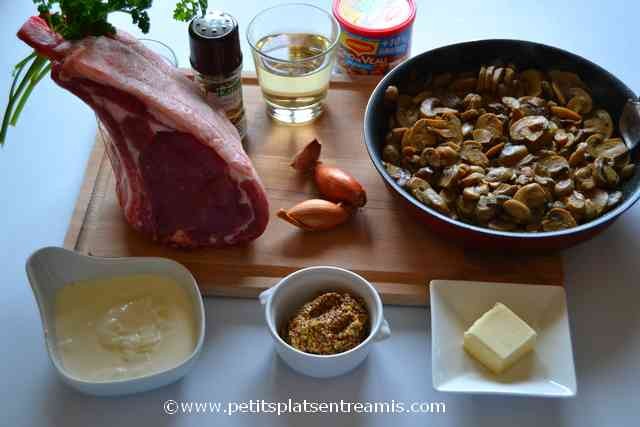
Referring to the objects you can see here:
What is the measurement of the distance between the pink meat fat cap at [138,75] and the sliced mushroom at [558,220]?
17.7 inches

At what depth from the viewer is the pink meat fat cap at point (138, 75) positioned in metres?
1.03

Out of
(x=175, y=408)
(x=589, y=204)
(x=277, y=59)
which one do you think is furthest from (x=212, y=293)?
(x=589, y=204)

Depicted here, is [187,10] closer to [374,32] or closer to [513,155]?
[374,32]

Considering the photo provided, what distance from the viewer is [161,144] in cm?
109

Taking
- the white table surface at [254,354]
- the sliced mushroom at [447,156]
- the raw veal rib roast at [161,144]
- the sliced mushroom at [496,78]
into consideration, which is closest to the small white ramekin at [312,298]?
the white table surface at [254,354]

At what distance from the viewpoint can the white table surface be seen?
984 mm

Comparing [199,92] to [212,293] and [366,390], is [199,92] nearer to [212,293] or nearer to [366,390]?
[212,293]

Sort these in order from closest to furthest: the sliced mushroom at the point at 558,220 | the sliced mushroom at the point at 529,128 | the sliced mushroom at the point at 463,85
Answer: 1. the sliced mushroom at the point at 558,220
2. the sliced mushroom at the point at 529,128
3. the sliced mushroom at the point at 463,85

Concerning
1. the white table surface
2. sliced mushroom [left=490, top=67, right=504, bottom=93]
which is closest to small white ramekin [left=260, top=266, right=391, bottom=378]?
the white table surface

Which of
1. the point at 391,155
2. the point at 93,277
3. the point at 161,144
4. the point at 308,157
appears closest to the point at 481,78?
the point at 391,155

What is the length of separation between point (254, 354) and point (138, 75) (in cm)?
45

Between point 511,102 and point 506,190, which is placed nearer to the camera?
point 506,190

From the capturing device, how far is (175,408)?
39.1 inches

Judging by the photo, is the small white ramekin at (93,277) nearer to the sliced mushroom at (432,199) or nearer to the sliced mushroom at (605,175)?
the sliced mushroom at (432,199)
